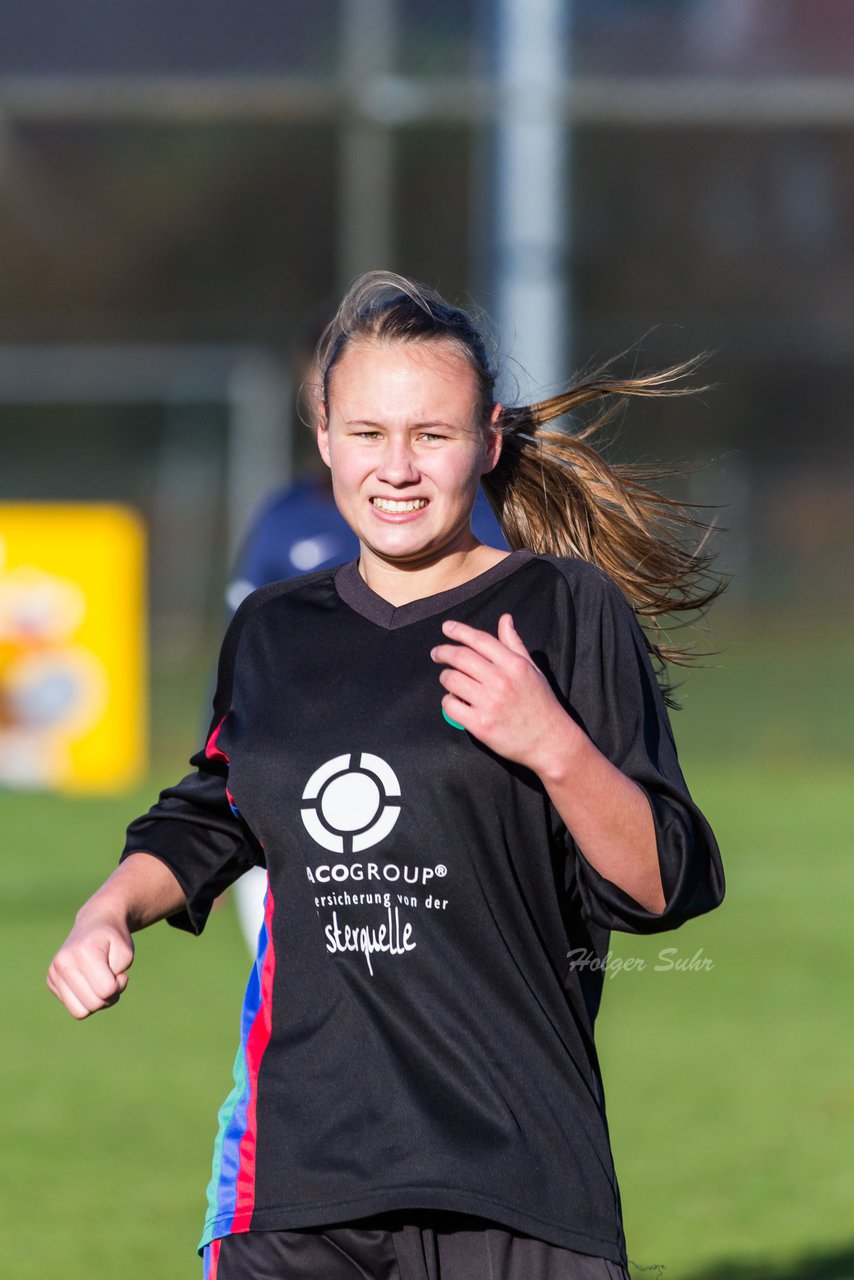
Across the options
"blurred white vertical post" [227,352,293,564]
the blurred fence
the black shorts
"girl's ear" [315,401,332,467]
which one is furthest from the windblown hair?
"blurred white vertical post" [227,352,293,564]

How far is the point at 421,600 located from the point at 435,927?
431 mm

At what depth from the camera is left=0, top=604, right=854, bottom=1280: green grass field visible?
439cm

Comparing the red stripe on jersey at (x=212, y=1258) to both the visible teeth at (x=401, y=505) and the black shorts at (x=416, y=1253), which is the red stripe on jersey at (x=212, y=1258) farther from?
the visible teeth at (x=401, y=505)

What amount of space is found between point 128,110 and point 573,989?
48.4 ft

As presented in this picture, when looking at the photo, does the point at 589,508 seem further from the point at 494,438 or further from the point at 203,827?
the point at 203,827

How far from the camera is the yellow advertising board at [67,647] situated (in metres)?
11.7

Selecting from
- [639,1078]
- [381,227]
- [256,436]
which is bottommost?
[639,1078]

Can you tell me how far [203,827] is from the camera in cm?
269

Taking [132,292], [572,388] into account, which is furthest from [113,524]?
[132,292]

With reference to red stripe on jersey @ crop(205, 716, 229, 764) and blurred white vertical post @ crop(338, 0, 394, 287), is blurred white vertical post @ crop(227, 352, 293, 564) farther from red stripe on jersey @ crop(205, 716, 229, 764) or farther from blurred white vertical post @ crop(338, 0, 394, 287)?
red stripe on jersey @ crop(205, 716, 229, 764)

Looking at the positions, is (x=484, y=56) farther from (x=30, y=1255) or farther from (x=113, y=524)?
(x=30, y=1255)

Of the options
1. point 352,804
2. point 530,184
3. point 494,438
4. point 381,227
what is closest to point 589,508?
point 494,438

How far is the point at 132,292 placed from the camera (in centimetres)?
2841

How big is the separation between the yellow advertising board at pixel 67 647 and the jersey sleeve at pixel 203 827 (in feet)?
30.1
